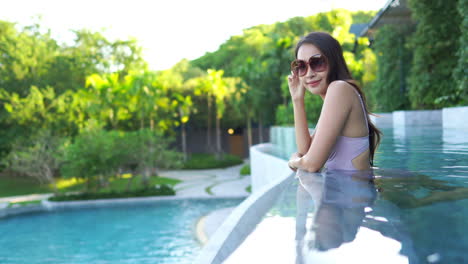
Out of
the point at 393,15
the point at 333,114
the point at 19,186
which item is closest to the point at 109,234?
the point at 393,15

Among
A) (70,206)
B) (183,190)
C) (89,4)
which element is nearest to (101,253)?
(70,206)

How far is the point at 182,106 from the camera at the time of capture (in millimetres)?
33969

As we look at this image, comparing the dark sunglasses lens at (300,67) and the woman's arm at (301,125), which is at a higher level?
the dark sunglasses lens at (300,67)

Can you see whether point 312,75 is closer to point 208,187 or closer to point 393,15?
point 393,15

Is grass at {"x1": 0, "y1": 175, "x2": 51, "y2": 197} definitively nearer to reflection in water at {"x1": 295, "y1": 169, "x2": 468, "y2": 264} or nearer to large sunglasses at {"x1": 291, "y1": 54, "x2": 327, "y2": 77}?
large sunglasses at {"x1": 291, "y1": 54, "x2": 327, "y2": 77}

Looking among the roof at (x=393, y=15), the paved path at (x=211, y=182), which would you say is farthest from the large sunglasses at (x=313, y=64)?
the paved path at (x=211, y=182)

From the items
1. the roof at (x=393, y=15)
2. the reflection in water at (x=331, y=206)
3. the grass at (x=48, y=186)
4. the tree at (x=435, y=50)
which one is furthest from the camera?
the grass at (x=48, y=186)

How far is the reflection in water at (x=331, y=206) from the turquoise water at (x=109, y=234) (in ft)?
33.2

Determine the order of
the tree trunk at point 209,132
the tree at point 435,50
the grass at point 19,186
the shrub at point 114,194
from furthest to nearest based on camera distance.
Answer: the tree trunk at point 209,132
the grass at point 19,186
the shrub at point 114,194
the tree at point 435,50

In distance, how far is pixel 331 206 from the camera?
2.07 meters

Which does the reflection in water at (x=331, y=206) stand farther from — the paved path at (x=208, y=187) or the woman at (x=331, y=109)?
the paved path at (x=208, y=187)

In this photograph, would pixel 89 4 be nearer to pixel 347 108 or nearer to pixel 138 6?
pixel 138 6

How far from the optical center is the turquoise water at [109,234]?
13070 millimetres

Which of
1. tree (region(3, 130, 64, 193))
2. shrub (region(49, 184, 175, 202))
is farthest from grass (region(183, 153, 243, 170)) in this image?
tree (region(3, 130, 64, 193))
